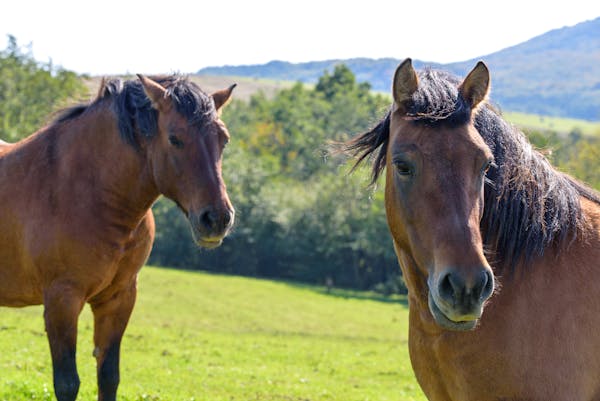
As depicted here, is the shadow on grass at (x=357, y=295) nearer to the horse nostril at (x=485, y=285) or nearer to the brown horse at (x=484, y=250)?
the brown horse at (x=484, y=250)

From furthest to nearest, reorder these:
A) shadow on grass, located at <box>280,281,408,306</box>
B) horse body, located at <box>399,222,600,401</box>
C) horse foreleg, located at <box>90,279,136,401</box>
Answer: shadow on grass, located at <box>280,281,408,306</box> → horse foreleg, located at <box>90,279,136,401</box> → horse body, located at <box>399,222,600,401</box>

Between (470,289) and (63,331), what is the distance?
161 inches

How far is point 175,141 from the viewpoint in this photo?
20.7ft

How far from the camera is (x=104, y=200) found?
6.52 m

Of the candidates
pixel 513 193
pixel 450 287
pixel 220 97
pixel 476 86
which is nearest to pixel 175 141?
pixel 220 97

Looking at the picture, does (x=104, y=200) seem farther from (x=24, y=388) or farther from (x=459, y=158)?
(x=459, y=158)

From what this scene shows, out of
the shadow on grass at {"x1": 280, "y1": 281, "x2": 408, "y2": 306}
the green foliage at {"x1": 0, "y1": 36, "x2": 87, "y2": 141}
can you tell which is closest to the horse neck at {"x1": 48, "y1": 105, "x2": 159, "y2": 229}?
the shadow on grass at {"x1": 280, "y1": 281, "x2": 408, "y2": 306}

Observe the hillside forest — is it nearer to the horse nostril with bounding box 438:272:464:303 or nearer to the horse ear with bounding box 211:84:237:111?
the horse ear with bounding box 211:84:237:111

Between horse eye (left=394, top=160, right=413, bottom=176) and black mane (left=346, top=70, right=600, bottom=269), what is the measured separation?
288 mm

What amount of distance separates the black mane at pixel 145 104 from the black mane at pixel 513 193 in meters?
2.59

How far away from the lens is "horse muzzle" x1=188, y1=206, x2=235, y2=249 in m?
5.88

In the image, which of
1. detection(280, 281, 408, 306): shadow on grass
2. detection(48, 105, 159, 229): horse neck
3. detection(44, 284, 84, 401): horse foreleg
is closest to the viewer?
detection(44, 284, 84, 401): horse foreleg

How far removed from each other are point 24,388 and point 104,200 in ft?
10.2

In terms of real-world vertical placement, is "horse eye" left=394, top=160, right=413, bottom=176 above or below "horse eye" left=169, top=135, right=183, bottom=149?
above
